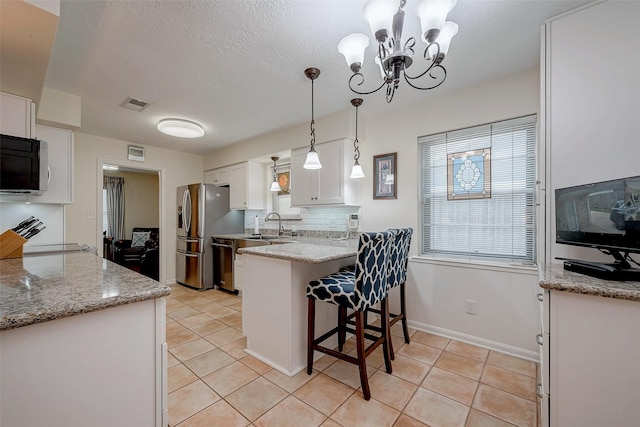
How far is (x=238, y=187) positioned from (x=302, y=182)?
1.48 metres

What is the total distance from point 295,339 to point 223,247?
2.61 meters

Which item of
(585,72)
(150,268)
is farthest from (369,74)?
(150,268)

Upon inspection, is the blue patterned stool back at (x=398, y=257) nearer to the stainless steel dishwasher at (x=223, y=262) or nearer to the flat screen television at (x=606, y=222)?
the flat screen television at (x=606, y=222)

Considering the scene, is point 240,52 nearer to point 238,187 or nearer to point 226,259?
point 238,187

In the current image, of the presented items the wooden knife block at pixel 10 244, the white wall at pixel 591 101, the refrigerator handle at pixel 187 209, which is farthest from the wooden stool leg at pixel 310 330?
the refrigerator handle at pixel 187 209

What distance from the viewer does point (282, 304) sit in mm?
2021

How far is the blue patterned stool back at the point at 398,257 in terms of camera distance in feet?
6.79

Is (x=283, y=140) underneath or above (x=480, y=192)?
above

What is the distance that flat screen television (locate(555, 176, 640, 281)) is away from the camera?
120 centimetres

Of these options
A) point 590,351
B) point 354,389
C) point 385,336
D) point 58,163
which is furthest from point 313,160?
point 58,163

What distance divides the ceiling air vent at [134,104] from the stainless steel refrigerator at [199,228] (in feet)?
5.02

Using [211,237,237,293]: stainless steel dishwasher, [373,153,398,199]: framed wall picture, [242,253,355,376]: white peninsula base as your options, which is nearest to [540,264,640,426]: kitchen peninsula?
[242,253,355,376]: white peninsula base

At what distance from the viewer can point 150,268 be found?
499 cm

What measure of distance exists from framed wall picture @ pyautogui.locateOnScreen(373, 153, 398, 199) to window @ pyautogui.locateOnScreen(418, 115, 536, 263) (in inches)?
11.5
